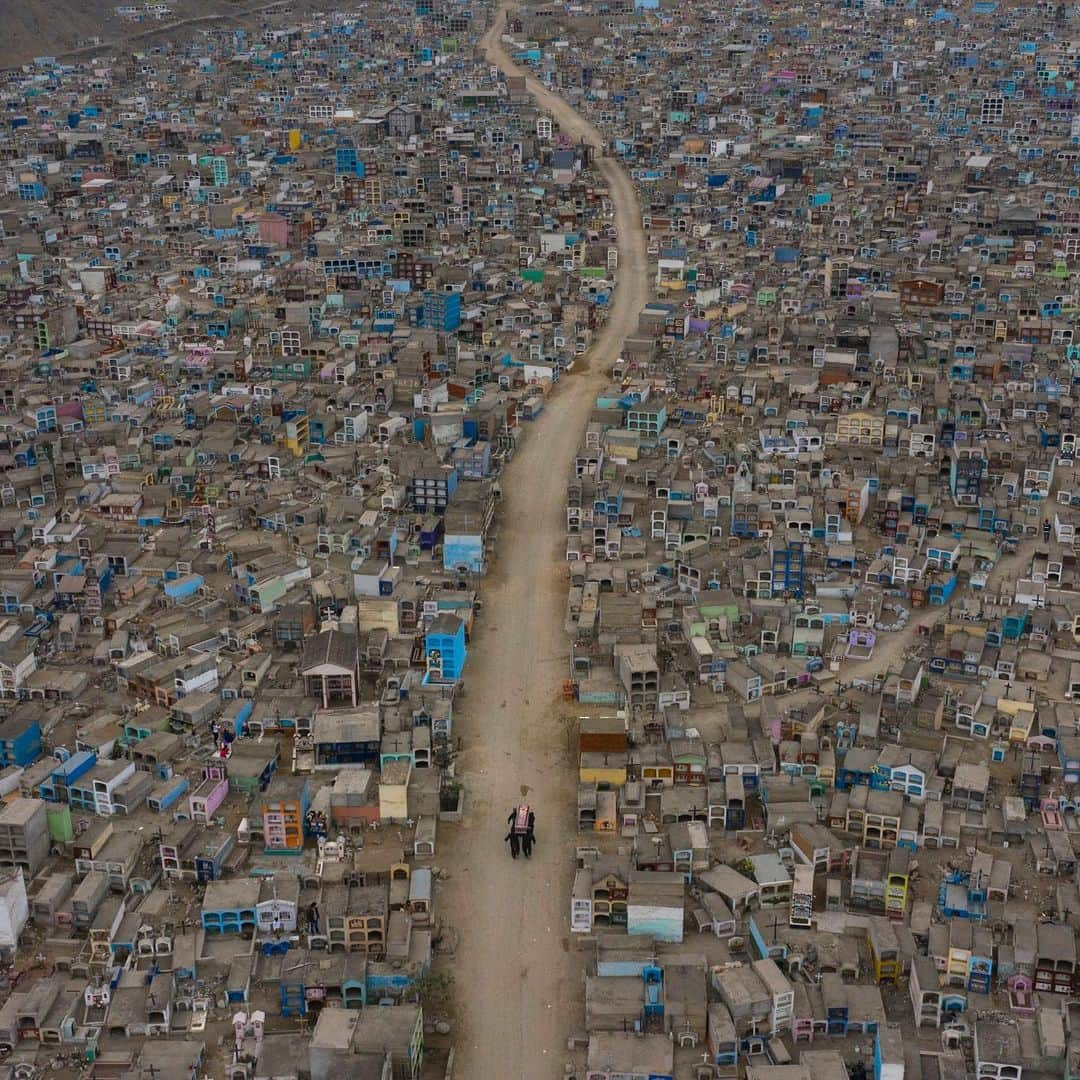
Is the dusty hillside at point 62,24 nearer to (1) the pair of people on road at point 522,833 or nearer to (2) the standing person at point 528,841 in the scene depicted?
(1) the pair of people on road at point 522,833

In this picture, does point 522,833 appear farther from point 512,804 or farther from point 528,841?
point 512,804

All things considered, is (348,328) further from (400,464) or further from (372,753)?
(372,753)

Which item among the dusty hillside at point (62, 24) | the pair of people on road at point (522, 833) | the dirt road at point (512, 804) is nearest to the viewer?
the dirt road at point (512, 804)

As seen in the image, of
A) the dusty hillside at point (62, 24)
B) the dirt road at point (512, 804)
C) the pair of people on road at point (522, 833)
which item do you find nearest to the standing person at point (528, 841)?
the pair of people on road at point (522, 833)

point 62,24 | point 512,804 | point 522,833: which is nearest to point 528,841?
point 522,833

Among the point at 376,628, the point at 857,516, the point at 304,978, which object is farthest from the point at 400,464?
the point at 304,978

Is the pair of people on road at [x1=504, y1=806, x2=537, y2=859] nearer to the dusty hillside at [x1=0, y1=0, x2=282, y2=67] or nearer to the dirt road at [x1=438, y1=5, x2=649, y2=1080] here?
the dirt road at [x1=438, y1=5, x2=649, y2=1080]

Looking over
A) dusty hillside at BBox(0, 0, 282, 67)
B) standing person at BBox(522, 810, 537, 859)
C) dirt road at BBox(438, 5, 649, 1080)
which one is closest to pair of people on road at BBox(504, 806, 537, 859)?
standing person at BBox(522, 810, 537, 859)

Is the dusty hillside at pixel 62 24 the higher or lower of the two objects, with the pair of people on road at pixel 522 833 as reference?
higher
